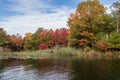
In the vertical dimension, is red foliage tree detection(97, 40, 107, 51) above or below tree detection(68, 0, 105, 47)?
below

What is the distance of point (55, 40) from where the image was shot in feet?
284

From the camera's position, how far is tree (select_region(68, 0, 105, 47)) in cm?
6106

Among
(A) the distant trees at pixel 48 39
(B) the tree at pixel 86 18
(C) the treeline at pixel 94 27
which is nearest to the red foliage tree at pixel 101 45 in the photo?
(C) the treeline at pixel 94 27

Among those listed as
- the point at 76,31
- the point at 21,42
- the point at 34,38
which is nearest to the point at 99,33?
the point at 76,31

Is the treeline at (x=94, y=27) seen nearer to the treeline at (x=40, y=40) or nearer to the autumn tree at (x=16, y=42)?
the treeline at (x=40, y=40)

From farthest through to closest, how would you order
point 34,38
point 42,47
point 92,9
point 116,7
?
1. point 34,38
2. point 42,47
3. point 116,7
4. point 92,9

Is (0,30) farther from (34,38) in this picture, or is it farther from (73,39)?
(73,39)

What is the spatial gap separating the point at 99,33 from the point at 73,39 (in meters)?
8.14

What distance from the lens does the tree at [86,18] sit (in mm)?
61062

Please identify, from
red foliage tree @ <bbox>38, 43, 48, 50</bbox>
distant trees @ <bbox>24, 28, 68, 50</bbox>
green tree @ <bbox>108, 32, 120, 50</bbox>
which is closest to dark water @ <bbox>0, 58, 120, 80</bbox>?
green tree @ <bbox>108, 32, 120, 50</bbox>

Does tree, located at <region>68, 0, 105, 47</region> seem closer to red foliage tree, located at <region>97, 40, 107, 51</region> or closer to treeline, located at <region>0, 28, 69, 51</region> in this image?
red foliage tree, located at <region>97, 40, 107, 51</region>

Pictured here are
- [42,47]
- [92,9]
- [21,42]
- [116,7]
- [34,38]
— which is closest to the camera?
[92,9]

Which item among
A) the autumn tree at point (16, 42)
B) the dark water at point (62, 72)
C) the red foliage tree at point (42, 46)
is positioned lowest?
the dark water at point (62, 72)

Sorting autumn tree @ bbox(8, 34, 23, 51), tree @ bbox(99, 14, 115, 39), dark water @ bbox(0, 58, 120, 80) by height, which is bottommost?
dark water @ bbox(0, 58, 120, 80)
